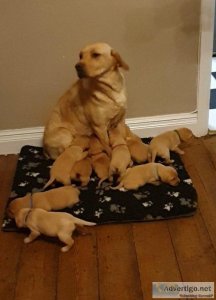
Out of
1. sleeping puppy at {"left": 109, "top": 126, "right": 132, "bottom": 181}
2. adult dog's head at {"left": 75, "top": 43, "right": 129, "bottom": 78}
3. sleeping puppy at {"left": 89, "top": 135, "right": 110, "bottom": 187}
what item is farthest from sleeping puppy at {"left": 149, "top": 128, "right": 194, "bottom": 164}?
adult dog's head at {"left": 75, "top": 43, "right": 129, "bottom": 78}

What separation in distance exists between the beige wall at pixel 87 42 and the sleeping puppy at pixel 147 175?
669 millimetres

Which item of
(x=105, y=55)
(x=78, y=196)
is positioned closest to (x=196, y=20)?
(x=105, y=55)

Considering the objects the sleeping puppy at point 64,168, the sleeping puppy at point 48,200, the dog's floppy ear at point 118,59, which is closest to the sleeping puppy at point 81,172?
the sleeping puppy at point 64,168

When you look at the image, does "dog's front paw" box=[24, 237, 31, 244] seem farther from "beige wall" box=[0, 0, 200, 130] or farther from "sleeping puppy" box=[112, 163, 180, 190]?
"beige wall" box=[0, 0, 200, 130]

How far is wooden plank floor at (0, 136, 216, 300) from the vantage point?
1.65 meters

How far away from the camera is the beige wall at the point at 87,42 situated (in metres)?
2.35

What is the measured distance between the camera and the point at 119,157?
2145mm

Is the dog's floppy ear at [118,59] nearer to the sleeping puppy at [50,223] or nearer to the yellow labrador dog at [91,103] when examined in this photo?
the yellow labrador dog at [91,103]

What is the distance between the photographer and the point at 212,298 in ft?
5.10

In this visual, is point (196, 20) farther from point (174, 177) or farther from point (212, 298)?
point (212, 298)

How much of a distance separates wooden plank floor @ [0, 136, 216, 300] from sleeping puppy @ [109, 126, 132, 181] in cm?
31

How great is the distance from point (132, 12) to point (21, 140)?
3.65 feet

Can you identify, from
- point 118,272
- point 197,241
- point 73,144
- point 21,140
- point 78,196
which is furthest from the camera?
point 21,140

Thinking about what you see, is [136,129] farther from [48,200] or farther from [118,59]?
[48,200]
